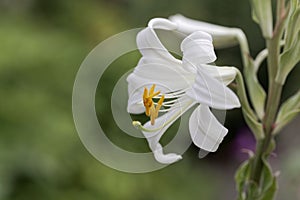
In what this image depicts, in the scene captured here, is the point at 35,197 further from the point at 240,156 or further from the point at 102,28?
the point at 240,156

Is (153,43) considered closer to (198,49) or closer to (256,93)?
(198,49)

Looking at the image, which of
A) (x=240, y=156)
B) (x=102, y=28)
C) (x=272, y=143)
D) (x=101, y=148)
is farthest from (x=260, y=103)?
(x=240, y=156)

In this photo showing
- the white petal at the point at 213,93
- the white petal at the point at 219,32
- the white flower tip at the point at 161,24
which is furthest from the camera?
the white petal at the point at 219,32

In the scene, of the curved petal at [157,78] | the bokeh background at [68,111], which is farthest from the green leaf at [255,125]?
the bokeh background at [68,111]

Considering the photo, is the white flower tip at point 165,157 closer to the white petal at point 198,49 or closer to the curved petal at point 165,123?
the curved petal at point 165,123

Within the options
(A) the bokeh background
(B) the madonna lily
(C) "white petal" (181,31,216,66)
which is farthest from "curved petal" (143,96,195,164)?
(A) the bokeh background

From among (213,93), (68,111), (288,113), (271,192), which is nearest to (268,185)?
(271,192)
